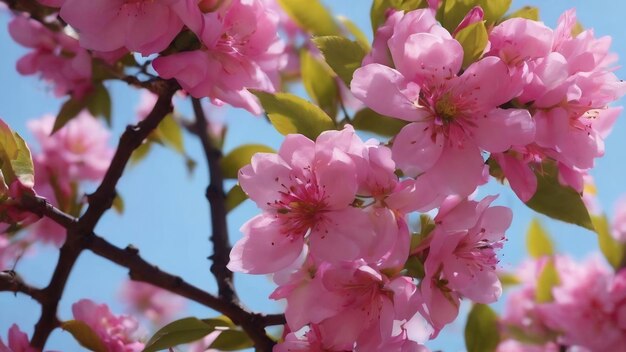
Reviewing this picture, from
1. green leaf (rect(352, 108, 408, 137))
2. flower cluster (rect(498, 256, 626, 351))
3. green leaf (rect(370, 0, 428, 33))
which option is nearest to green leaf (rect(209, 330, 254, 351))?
green leaf (rect(352, 108, 408, 137))

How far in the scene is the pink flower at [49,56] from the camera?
1256mm

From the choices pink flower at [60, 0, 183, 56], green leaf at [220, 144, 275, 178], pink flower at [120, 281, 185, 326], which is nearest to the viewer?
pink flower at [60, 0, 183, 56]

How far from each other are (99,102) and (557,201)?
2.67 feet

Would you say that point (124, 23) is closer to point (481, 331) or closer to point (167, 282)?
point (167, 282)

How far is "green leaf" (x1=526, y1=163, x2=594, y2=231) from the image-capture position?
89 cm

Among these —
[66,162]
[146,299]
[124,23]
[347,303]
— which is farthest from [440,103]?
[146,299]

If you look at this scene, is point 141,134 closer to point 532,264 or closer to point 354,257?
point 354,257

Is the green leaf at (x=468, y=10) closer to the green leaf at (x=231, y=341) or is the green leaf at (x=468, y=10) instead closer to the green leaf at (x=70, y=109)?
the green leaf at (x=231, y=341)

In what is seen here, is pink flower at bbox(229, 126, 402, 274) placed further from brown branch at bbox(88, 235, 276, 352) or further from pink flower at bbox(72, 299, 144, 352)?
pink flower at bbox(72, 299, 144, 352)

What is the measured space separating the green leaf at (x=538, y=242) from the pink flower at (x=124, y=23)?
1.27 m

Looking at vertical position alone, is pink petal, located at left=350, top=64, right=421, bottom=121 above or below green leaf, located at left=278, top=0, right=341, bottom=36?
above

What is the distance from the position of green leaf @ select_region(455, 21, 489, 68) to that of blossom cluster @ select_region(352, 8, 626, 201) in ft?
0.04

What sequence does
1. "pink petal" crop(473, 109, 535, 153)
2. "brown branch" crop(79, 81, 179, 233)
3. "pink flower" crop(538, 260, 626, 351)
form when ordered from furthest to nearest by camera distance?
"pink flower" crop(538, 260, 626, 351), "brown branch" crop(79, 81, 179, 233), "pink petal" crop(473, 109, 535, 153)

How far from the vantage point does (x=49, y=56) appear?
129 cm
